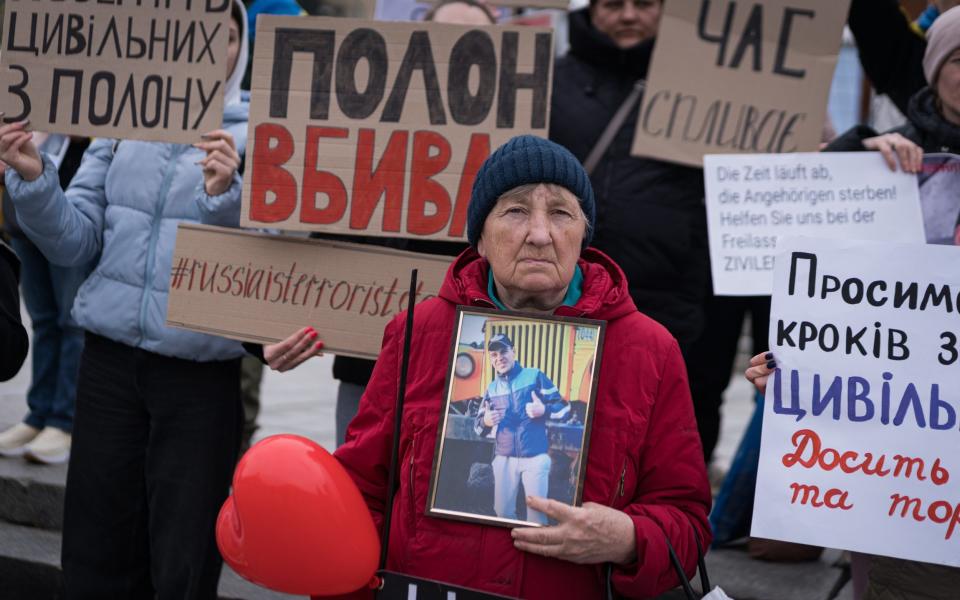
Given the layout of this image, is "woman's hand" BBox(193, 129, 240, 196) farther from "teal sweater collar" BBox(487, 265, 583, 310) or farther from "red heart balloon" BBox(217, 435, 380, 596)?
"red heart balloon" BBox(217, 435, 380, 596)

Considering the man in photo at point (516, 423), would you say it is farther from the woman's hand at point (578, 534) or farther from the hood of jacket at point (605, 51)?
the hood of jacket at point (605, 51)

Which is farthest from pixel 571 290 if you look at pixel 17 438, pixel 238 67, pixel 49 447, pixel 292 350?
pixel 17 438

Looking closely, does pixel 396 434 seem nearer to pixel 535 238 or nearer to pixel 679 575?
pixel 535 238

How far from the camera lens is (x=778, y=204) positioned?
136 inches

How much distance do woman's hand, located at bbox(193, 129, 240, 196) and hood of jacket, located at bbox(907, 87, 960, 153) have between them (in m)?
1.88

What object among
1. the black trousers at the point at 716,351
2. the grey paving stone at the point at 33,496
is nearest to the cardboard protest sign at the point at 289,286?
the black trousers at the point at 716,351

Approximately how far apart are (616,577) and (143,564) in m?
1.92

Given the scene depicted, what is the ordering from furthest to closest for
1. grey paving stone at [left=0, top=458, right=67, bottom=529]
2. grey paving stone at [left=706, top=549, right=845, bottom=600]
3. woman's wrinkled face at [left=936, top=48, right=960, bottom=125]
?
grey paving stone at [left=0, top=458, right=67, bottom=529] → grey paving stone at [left=706, top=549, right=845, bottom=600] → woman's wrinkled face at [left=936, top=48, right=960, bottom=125]

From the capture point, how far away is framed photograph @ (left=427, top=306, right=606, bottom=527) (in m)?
2.20

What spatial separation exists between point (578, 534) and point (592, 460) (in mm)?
176

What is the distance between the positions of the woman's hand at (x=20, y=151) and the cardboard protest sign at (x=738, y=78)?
6.09 ft

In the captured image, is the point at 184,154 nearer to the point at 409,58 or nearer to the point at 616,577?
the point at 409,58

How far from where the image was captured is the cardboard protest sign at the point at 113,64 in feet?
10.8

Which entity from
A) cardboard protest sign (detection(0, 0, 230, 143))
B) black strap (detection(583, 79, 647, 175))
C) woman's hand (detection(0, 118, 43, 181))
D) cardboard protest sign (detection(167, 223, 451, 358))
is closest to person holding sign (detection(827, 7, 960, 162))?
black strap (detection(583, 79, 647, 175))
